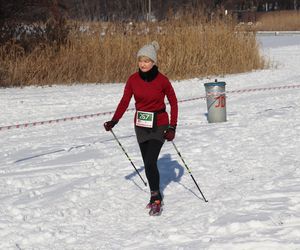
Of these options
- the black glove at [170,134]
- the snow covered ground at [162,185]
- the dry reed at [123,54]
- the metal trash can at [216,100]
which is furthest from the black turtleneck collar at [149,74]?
the dry reed at [123,54]

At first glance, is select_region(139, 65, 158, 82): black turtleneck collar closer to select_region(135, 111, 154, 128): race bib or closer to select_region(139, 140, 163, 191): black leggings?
select_region(135, 111, 154, 128): race bib

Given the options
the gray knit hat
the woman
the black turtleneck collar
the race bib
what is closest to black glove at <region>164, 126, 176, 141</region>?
the woman

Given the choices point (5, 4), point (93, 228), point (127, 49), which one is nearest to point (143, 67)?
point (93, 228)

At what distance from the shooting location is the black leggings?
19.3 ft

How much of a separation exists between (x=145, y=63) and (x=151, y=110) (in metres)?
0.43

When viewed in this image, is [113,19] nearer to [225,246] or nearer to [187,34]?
[187,34]

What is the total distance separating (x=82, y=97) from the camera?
567 inches

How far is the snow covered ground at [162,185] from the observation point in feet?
16.6

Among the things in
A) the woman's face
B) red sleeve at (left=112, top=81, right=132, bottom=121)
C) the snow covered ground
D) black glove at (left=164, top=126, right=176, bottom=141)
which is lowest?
the snow covered ground

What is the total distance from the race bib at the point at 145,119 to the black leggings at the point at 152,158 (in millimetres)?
166

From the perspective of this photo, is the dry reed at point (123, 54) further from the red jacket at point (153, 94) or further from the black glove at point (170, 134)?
the black glove at point (170, 134)

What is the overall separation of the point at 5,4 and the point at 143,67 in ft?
44.6

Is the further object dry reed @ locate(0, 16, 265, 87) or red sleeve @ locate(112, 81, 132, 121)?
dry reed @ locate(0, 16, 265, 87)

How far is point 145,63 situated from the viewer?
577 cm
